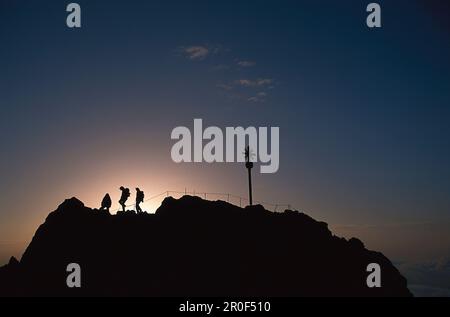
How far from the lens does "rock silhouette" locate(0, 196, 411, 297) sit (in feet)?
197

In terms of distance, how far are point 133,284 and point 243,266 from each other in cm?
1526

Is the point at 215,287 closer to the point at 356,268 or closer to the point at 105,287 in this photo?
the point at 105,287

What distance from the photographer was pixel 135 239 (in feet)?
206

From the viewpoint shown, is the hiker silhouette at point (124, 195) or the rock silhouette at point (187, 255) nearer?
the hiker silhouette at point (124, 195)

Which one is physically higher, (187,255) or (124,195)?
(124,195)

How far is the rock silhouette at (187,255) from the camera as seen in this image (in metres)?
60.1

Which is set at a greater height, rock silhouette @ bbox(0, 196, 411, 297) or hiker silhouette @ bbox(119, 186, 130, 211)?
hiker silhouette @ bbox(119, 186, 130, 211)

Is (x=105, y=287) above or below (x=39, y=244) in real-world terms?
below

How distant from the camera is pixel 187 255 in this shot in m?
61.8

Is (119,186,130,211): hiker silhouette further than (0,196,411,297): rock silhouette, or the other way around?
(0,196,411,297): rock silhouette

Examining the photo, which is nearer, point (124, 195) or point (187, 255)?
point (124, 195)

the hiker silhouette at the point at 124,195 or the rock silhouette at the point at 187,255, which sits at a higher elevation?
the hiker silhouette at the point at 124,195
